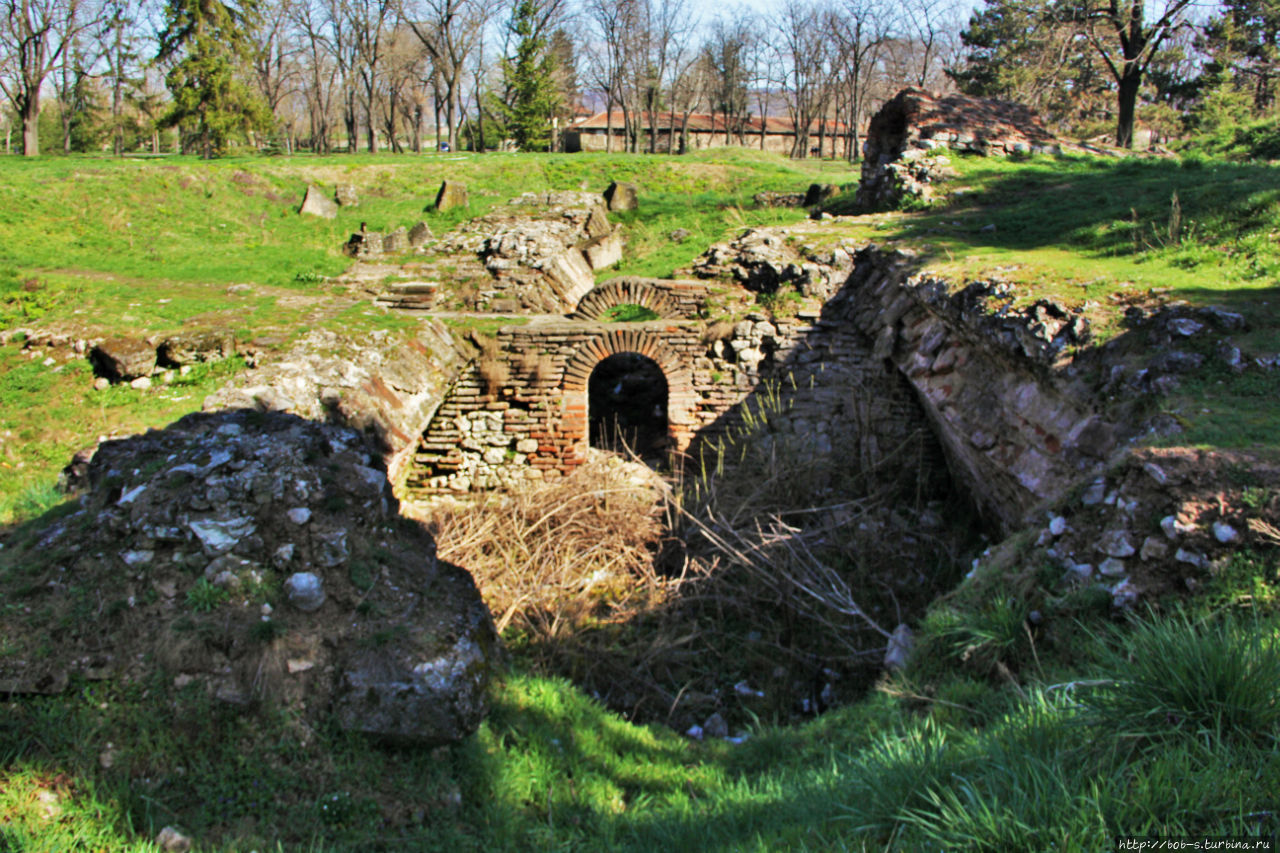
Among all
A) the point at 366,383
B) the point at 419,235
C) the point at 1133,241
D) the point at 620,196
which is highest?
the point at 620,196

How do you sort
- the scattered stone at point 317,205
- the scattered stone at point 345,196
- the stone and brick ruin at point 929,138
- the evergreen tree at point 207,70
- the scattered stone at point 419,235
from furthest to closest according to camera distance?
1. the evergreen tree at point 207,70
2. the scattered stone at point 345,196
3. the scattered stone at point 317,205
4. the scattered stone at point 419,235
5. the stone and brick ruin at point 929,138

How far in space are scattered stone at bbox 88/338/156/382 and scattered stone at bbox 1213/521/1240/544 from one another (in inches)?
321

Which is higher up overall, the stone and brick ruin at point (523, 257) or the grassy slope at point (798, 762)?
the stone and brick ruin at point (523, 257)

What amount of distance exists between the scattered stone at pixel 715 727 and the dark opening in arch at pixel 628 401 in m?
5.22

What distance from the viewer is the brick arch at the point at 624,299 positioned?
9812mm

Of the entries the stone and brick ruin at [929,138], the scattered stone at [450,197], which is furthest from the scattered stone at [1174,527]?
the scattered stone at [450,197]

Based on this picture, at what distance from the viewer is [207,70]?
76.2 ft

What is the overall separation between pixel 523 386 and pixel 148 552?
5608 mm

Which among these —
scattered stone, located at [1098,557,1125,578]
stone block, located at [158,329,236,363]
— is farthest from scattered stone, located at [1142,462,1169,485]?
stone block, located at [158,329,236,363]

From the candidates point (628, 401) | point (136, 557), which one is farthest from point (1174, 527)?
point (628, 401)

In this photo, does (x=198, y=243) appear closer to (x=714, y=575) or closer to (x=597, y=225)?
(x=597, y=225)

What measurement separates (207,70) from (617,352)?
22.5 m

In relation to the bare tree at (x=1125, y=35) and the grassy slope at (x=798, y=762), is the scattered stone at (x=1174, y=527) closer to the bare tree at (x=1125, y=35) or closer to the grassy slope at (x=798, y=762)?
the grassy slope at (x=798, y=762)

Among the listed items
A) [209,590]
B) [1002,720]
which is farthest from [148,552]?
[1002,720]
